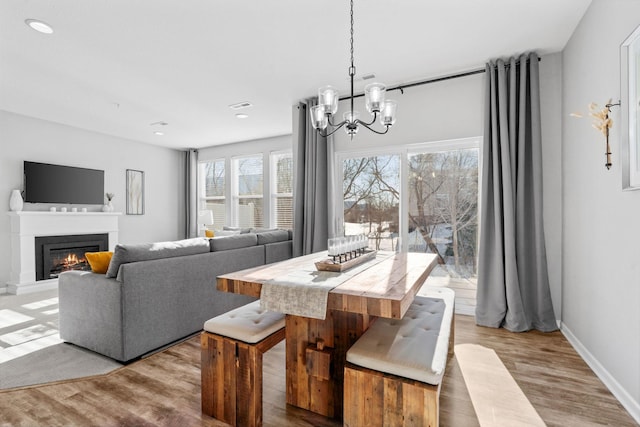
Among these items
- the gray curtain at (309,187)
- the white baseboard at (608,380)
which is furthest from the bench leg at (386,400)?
the gray curtain at (309,187)

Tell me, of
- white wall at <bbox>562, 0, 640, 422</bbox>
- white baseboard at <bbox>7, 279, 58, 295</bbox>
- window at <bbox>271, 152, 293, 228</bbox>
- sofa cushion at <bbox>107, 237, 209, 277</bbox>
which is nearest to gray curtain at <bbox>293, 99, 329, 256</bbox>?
window at <bbox>271, 152, 293, 228</bbox>

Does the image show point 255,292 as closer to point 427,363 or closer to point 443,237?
point 427,363

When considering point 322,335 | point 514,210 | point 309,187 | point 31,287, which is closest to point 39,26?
point 309,187

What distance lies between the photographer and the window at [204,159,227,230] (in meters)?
6.76

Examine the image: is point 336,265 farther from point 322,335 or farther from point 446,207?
point 446,207

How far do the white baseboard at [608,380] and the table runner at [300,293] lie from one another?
171 centimetres

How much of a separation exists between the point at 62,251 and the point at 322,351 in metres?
5.30

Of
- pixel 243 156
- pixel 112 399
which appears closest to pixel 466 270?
pixel 112 399

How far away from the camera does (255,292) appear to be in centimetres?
164

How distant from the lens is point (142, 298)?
96.6 inches

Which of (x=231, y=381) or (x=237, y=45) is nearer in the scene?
(x=231, y=381)

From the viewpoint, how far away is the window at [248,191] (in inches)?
245

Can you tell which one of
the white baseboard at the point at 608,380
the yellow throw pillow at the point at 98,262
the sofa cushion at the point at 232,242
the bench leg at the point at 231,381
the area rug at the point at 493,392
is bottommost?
the area rug at the point at 493,392

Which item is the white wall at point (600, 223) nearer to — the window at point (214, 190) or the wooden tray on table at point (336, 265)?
the wooden tray on table at point (336, 265)
